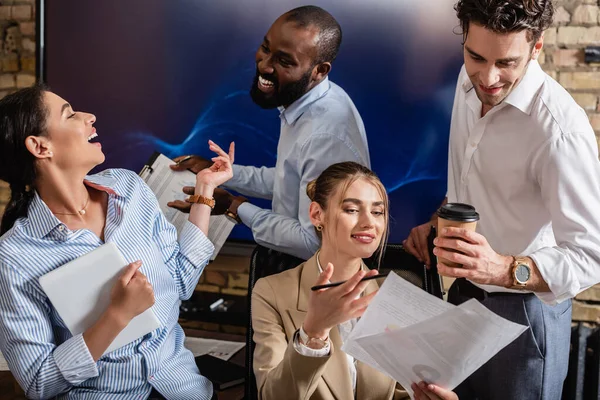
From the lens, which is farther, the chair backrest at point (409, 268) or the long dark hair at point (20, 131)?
the chair backrest at point (409, 268)

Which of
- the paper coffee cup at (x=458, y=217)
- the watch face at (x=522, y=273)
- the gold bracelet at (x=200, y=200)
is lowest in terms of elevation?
the gold bracelet at (x=200, y=200)

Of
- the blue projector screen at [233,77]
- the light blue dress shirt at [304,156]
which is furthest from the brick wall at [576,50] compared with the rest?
the light blue dress shirt at [304,156]

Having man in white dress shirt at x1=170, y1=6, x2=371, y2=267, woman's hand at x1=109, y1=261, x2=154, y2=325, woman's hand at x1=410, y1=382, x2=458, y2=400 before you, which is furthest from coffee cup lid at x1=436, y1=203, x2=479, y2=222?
woman's hand at x1=109, y1=261, x2=154, y2=325

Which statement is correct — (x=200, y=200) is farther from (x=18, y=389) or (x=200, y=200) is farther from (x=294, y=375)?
(x=18, y=389)

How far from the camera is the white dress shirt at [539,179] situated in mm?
1583

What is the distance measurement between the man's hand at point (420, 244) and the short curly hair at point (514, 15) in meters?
0.67

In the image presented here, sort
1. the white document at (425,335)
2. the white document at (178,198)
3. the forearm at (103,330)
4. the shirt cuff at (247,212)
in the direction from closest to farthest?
the white document at (425,335)
the forearm at (103,330)
the shirt cuff at (247,212)
the white document at (178,198)

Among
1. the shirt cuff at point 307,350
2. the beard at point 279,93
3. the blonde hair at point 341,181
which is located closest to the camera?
the shirt cuff at point 307,350

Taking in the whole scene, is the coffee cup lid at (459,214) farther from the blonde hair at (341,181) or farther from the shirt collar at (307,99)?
the shirt collar at (307,99)

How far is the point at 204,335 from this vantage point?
258 centimetres

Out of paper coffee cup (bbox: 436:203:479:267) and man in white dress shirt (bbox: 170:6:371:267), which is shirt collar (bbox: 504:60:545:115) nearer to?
paper coffee cup (bbox: 436:203:479:267)

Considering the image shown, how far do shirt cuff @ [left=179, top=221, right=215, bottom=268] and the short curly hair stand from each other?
3.59 ft

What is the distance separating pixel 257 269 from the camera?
1.95 meters

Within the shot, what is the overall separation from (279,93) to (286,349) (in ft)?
3.41
